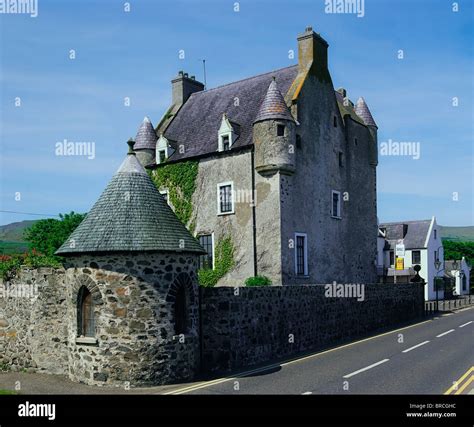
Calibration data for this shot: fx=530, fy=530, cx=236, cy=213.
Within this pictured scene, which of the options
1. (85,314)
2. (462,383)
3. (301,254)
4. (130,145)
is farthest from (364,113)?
(85,314)

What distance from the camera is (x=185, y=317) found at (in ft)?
54.1

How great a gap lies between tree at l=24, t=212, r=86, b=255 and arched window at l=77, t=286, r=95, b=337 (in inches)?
955

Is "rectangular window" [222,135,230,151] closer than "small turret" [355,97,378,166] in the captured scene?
Yes

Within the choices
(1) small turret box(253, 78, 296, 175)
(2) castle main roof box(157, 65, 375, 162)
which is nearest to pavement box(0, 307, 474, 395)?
(1) small turret box(253, 78, 296, 175)

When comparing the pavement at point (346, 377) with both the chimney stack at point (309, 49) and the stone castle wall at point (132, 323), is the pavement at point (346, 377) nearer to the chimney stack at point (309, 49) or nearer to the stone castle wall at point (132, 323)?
the stone castle wall at point (132, 323)

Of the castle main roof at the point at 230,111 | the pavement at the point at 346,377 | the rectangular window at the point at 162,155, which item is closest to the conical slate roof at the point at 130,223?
the pavement at the point at 346,377

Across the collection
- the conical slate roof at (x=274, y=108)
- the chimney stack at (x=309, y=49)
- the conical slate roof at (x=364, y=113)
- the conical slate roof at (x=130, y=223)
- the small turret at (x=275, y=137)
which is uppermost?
the chimney stack at (x=309, y=49)

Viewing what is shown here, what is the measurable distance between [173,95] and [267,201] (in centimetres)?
1507

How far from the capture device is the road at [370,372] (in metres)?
14.2

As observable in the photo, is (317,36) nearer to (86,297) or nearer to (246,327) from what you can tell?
(246,327)

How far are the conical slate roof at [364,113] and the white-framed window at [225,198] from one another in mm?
13368

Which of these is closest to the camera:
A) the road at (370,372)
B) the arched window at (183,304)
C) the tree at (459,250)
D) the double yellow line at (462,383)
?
the double yellow line at (462,383)

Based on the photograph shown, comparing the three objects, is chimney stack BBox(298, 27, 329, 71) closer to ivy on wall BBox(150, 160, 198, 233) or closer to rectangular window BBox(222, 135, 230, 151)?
rectangular window BBox(222, 135, 230, 151)

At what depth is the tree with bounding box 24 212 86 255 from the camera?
4025 cm
